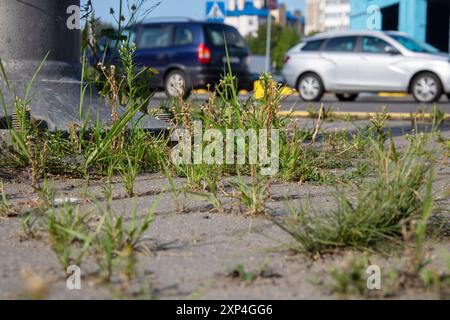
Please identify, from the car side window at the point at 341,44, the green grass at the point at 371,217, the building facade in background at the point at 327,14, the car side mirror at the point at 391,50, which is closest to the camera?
the green grass at the point at 371,217

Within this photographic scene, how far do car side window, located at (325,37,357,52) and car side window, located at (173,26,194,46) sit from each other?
287cm

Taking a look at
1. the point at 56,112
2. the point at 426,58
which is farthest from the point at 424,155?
the point at 426,58

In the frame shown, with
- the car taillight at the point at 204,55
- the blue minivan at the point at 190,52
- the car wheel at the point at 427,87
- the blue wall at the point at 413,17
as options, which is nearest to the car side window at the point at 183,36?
the blue minivan at the point at 190,52

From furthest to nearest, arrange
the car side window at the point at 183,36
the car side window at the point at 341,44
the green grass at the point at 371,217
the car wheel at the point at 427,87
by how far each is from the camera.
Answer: the car side window at the point at 183,36 → the car side window at the point at 341,44 → the car wheel at the point at 427,87 → the green grass at the point at 371,217

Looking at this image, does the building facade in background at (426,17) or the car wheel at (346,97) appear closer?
the car wheel at (346,97)

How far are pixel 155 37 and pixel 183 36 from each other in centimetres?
81

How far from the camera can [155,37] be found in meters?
18.6

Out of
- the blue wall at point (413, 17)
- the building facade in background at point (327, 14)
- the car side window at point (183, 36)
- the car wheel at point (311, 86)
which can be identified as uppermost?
the building facade in background at point (327, 14)

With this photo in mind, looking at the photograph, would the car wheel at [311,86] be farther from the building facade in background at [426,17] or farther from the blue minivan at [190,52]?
the building facade in background at [426,17]

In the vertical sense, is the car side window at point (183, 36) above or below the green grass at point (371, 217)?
above

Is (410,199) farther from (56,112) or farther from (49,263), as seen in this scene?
(56,112)

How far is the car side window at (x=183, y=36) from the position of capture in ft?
58.7

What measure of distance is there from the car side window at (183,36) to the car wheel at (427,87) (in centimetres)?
473
